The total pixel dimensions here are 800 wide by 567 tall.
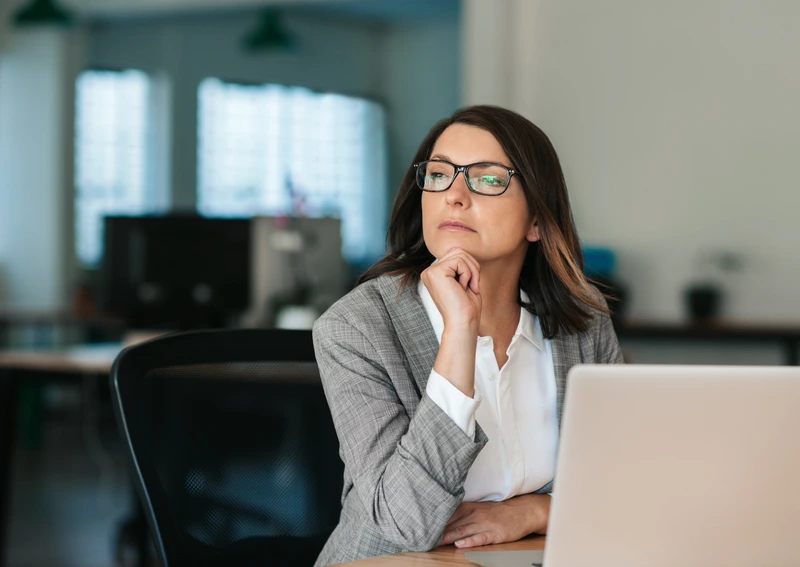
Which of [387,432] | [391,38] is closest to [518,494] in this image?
[387,432]

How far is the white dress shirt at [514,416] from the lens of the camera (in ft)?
4.30

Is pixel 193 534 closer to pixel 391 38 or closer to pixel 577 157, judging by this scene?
pixel 577 157

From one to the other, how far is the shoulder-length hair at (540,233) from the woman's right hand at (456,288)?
0.38 ft

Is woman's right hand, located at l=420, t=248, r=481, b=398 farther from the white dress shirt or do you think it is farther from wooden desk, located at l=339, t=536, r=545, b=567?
wooden desk, located at l=339, t=536, r=545, b=567

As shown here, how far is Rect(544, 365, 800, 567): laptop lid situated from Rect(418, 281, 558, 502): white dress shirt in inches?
17.1

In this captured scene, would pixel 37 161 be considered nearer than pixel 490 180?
No

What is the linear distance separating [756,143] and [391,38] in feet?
16.1

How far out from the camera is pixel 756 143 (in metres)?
4.88

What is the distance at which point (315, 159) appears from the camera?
868cm

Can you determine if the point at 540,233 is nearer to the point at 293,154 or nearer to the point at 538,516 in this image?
the point at 538,516

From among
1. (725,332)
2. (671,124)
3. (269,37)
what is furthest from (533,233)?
(269,37)

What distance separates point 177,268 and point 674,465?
3.07m

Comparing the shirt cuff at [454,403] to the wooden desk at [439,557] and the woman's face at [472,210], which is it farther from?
the woman's face at [472,210]

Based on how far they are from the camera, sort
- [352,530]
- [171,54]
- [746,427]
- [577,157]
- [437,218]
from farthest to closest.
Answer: [171,54]
[577,157]
[437,218]
[352,530]
[746,427]
